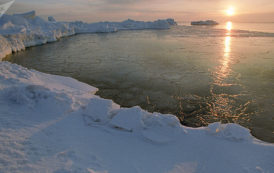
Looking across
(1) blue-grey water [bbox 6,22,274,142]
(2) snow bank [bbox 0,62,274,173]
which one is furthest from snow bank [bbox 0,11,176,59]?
(2) snow bank [bbox 0,62,274,173]

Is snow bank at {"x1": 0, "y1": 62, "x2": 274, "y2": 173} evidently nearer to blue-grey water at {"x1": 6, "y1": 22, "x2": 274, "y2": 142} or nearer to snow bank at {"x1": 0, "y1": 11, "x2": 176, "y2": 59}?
blue-grey water at {"x1": 6, "y1": 22, "x2": 274, "y2": 142}

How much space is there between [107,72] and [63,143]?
7.12m

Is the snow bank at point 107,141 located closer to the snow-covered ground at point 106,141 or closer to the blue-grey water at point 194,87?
the snow-covered ground at point 106,141

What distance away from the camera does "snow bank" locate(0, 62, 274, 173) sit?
2.88 metres

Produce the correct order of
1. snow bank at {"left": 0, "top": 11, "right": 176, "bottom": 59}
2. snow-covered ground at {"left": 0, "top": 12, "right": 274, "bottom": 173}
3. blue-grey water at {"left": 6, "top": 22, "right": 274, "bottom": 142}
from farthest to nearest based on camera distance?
snow bank at {"left": 0, "top": 11, "right": 176, "bottom": 59} < blue-grey water at {"left": 6, "top": 22, "right": 274, "bottom": 142} < snow-covered ground at {"left": 0, "top": 12, "right": 274, "bottom": 173}

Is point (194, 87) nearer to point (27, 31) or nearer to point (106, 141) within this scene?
point (106, 141)

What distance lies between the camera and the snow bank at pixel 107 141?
2.88m

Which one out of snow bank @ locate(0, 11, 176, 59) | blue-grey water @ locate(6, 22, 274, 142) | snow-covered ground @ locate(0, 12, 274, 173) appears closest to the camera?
snow-covered ground @ locate(0, 12, 274, 173)

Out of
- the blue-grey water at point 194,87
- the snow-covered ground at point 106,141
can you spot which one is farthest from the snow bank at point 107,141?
the blue-grey water at point 194,87

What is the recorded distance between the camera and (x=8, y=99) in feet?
15.7

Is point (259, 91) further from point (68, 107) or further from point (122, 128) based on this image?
point (68, 107)

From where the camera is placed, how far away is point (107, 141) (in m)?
3.64

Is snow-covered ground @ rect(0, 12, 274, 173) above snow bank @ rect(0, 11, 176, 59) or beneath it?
beneath

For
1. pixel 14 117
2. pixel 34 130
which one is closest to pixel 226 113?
pixel 34 130
